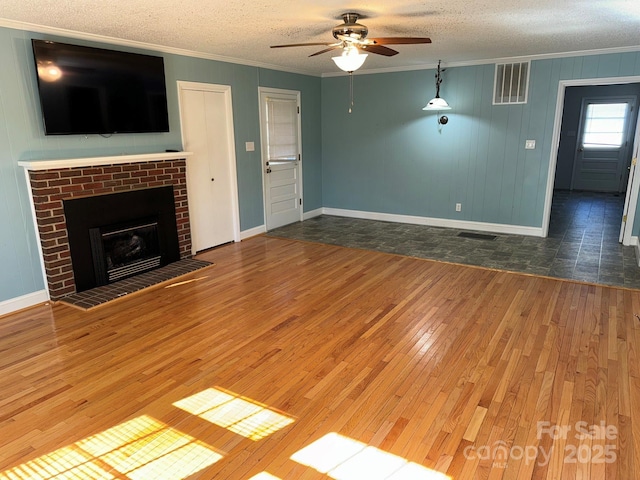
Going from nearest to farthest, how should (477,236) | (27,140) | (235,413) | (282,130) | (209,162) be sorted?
(235,413), (27,140), (209,162), (477,236), (282,130)

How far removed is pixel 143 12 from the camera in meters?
3.31

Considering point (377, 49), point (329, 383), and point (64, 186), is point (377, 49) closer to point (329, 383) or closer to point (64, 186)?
point (329, 383)

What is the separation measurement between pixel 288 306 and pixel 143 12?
8.70 feet

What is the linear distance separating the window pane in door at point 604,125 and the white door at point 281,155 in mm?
7024

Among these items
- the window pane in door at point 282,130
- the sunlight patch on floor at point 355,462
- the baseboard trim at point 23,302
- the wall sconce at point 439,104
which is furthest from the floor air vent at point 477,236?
the baseboard trim at point 23,302

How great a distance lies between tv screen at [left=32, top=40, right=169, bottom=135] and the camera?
12.3ft

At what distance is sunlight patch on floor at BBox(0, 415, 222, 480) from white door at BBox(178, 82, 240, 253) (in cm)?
336

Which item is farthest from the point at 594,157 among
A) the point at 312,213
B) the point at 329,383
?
the point at 329,383

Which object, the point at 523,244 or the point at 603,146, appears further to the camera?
Result: the point at 603,146

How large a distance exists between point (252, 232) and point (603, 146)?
8.31 meters

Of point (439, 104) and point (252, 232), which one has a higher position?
point (439, 104)

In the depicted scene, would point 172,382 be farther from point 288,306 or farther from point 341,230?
point 341,230

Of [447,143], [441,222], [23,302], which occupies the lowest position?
[23,302]

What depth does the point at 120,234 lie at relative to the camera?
14.7 feet
